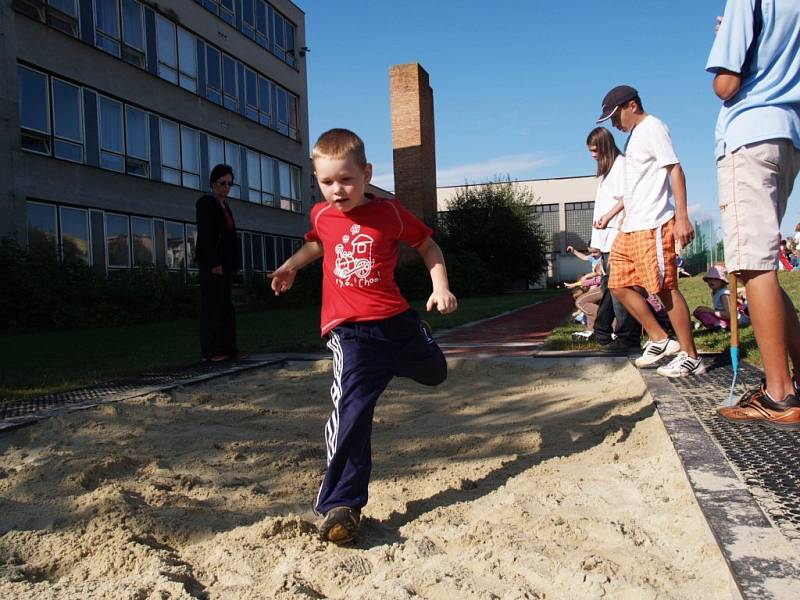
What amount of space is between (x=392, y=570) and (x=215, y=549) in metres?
0.57

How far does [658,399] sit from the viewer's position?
3570 millimetres

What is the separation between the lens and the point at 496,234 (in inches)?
1435

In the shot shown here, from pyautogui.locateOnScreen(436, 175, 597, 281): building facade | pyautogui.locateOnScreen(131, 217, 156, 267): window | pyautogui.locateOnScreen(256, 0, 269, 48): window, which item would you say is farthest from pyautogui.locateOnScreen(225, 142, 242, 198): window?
pyautogui.locateOnScreen(436, 175, 597, 281): building facade

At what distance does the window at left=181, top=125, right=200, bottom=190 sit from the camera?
66.9 ft

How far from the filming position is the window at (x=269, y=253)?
2495 centimetres

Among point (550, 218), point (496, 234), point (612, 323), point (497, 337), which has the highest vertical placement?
point (550, 218)

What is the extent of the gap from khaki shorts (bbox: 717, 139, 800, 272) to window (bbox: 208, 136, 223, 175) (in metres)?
20.3

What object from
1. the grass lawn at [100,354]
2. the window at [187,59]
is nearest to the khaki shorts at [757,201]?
the grass lawn at [100,354]

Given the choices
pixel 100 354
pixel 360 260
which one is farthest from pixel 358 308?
pixel 100 354

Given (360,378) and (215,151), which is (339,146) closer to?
(360,378)

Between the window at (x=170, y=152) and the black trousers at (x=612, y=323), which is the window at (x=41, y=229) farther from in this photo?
the black trousers at (x=612, y=323)

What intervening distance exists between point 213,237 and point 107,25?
14434mm

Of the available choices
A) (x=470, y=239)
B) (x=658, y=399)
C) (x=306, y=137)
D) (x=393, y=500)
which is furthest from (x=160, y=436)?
(x=470, y=239)

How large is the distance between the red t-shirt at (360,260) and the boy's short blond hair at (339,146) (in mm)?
227
